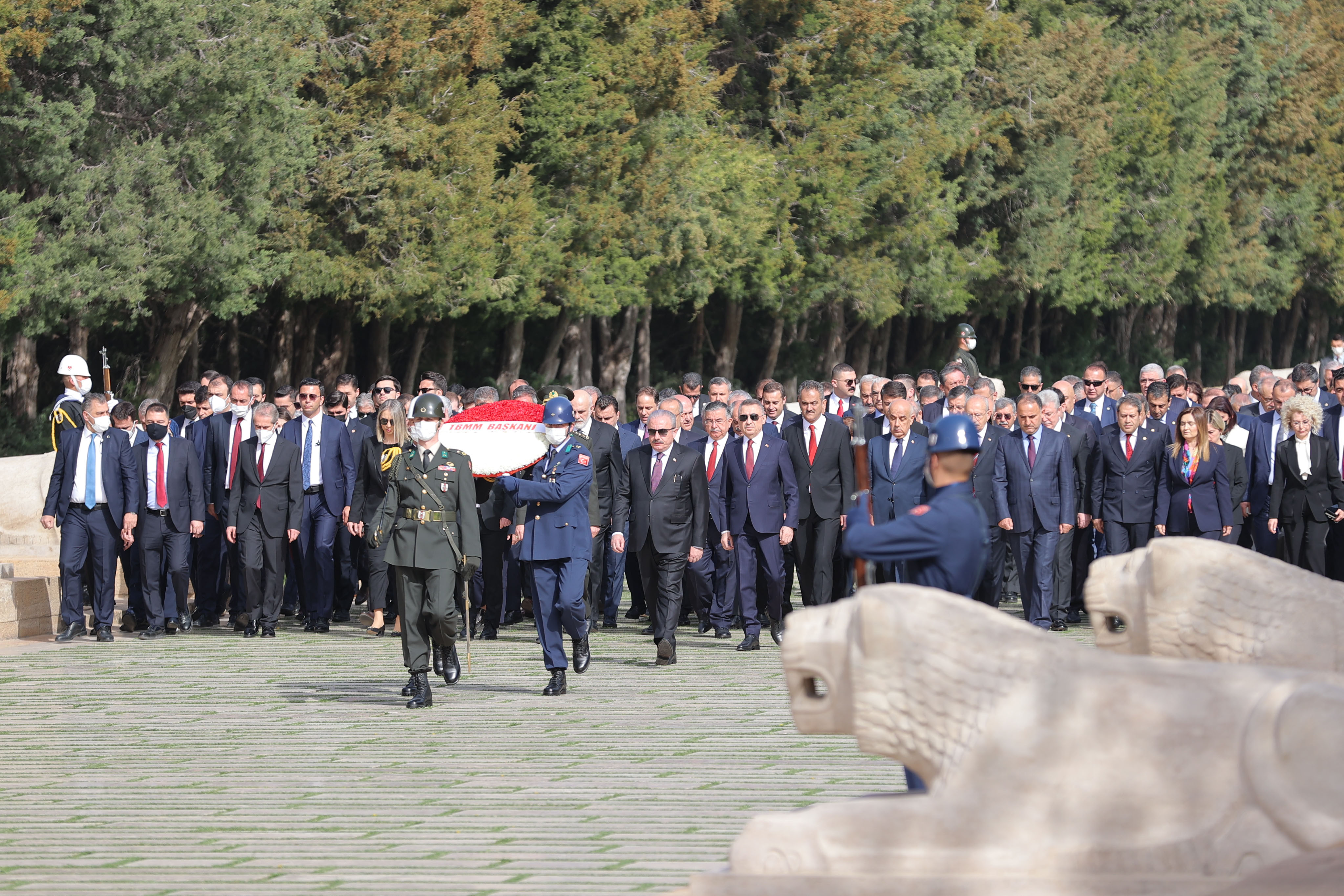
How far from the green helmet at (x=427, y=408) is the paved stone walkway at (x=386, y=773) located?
6.17ft

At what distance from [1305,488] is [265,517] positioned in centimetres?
882

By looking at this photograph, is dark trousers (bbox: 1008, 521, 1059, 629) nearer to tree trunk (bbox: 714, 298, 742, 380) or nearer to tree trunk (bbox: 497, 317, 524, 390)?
tree trunk (bbox: 497, 317, 524, 390)

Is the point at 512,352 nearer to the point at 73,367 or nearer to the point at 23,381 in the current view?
the point at 23,381

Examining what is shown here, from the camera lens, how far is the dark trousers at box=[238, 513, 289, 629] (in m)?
16.8

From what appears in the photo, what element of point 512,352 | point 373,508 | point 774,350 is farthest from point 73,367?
point 774,350

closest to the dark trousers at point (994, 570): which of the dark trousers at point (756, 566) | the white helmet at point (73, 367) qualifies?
the dark trousers at point (756, 566)

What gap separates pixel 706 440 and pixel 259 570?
13.4ft

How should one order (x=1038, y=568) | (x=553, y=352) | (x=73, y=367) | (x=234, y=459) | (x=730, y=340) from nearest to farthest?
(x=1038, y=568)
(x=234, y=459)
(x=73, y=367)
(x=553, y=352)
(x=730, y=340)

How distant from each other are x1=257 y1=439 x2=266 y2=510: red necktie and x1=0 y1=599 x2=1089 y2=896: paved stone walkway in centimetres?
205

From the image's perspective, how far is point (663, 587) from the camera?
14.9m

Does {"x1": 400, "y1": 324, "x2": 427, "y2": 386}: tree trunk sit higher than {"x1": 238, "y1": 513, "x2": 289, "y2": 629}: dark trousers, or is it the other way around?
{"x1": 400, "y1": 324, "x2": 427, "y2": 386}: tree trunk

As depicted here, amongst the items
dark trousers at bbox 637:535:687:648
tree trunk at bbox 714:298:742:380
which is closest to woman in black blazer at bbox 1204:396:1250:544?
dark trousers at bbox 637:535:687:648

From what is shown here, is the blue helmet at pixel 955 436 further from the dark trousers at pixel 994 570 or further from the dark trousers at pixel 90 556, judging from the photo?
the dark trousers at pixel 90 556

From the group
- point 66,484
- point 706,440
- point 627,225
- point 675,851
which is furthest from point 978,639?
point 627,225
